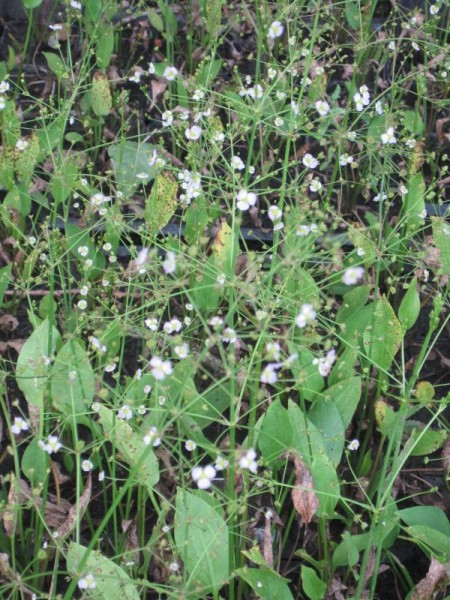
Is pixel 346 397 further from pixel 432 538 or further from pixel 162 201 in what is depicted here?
pixel 162 201

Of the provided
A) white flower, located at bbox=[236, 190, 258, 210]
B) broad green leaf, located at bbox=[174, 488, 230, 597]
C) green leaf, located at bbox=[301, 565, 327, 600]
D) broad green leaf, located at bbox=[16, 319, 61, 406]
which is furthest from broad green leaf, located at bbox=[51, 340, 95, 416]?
green leaf, located at bbox=[301, 565, 327, 600]

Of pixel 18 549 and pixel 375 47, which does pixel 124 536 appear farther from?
pixel 375 47

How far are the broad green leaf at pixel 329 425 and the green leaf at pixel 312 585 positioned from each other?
0.24m

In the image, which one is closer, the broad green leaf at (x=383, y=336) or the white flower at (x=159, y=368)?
the white flower at (x=159, y=368)

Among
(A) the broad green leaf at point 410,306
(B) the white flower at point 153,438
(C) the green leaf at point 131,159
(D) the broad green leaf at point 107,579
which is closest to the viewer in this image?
(B) the white flower at point 153,438

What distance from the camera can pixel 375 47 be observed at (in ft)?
9.52

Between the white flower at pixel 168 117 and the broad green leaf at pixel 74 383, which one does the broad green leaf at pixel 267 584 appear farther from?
the white flower at pixel 168 117

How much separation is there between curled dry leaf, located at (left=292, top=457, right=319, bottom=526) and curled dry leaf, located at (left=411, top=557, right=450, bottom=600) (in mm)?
230

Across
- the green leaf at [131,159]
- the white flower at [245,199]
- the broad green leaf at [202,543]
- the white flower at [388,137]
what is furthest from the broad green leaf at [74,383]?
the white flower at [388,137]

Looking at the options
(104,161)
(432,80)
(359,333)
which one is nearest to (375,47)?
(432,80)

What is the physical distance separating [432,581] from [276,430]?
0.39 m

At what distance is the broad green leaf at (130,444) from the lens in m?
1.58

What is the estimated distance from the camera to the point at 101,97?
253cm

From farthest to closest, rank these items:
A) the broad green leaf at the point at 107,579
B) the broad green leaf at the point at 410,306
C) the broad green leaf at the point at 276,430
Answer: the broad green leaf at the point at 410,306 < the broad green leaf at the point at 276,430 < the broad green leaf at the point at 107,579
